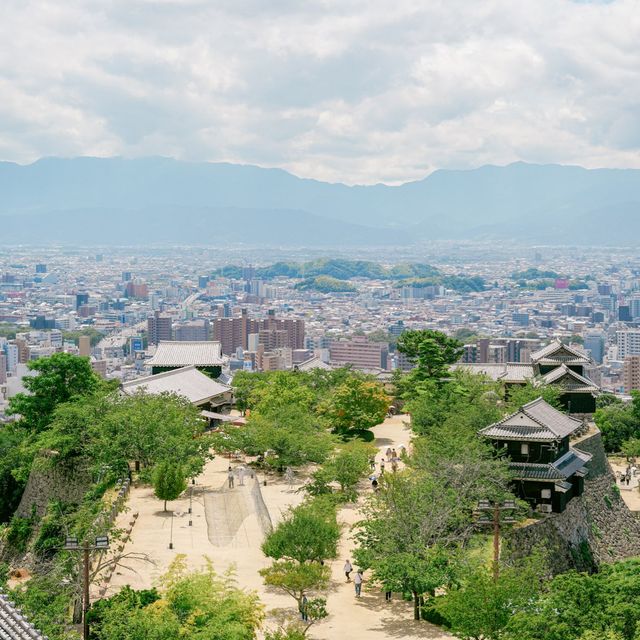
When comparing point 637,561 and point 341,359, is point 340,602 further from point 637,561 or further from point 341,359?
point 341,359

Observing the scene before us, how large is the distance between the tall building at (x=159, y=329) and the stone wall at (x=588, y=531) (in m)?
126

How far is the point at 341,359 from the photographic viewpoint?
461ft

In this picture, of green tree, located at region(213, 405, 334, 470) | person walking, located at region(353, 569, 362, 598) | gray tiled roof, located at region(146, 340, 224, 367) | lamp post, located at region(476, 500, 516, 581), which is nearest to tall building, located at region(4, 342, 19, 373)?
gray tiled roof, located at region(146, 340, 224, 367)

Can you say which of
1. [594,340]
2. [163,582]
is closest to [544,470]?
[163,582]

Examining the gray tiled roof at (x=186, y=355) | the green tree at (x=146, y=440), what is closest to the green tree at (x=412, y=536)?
the green tree at (x=146, y=440)

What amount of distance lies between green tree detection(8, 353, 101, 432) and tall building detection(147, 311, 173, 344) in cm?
12205

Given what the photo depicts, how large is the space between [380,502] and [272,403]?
552 inches

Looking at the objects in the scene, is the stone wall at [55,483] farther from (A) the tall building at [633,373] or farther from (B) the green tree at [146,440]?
Result: (A) the tall building at [633,373]

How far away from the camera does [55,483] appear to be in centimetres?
2892

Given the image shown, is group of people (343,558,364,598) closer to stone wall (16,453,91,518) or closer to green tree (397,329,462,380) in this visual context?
stone wall (16,453,91,518)

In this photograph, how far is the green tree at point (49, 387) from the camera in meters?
32.4

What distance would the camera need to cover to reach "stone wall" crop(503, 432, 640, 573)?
25234mm

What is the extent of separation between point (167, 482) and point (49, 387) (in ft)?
27.9

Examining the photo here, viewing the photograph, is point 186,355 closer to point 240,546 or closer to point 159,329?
point 240,546
